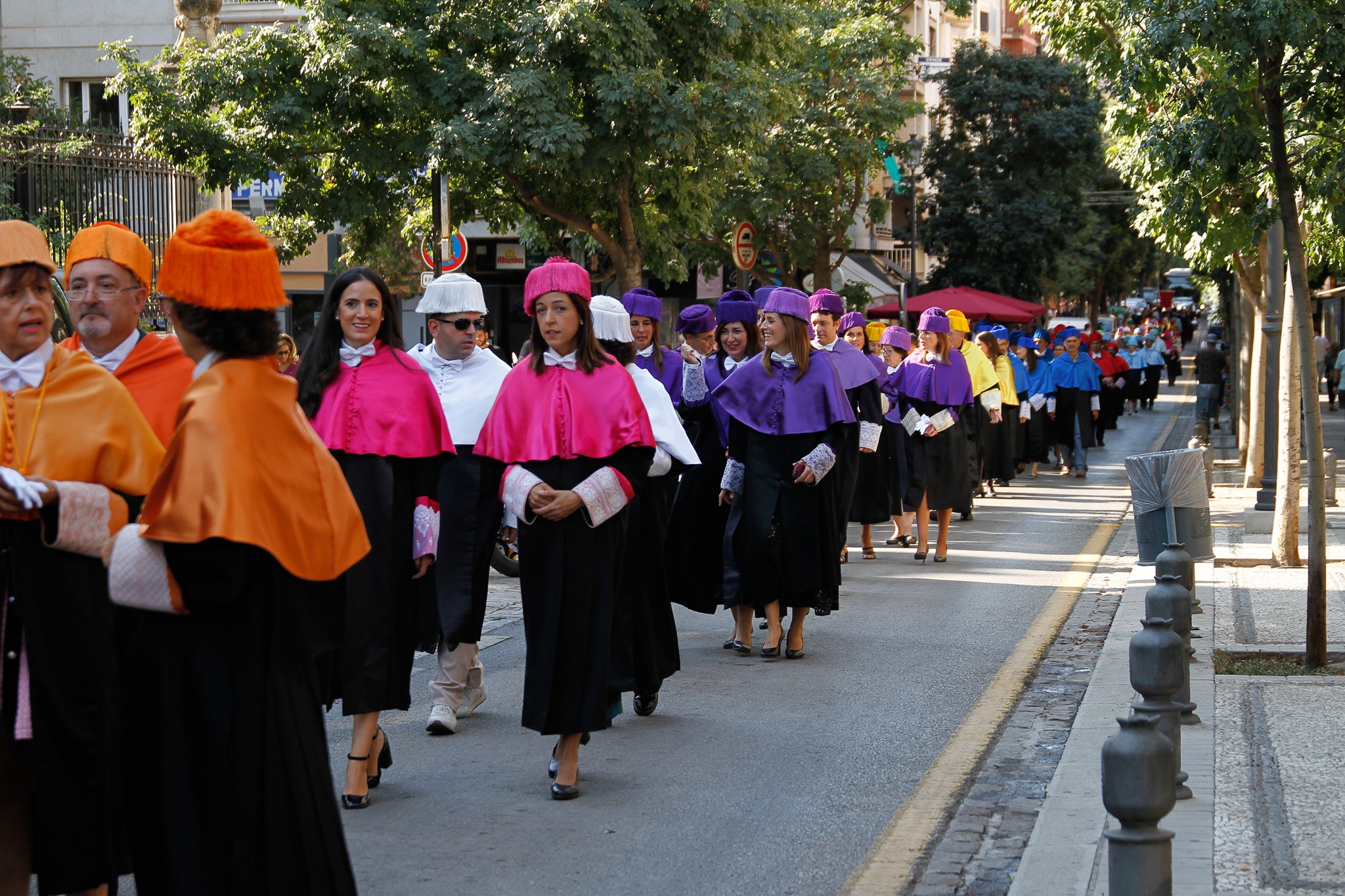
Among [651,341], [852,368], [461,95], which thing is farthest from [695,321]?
[461,95]

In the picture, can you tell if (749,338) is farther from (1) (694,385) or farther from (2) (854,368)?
(2) (854,368)

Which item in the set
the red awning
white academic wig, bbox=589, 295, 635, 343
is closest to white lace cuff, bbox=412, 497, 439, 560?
white academic wig, bbox=589, 295, 635, 343

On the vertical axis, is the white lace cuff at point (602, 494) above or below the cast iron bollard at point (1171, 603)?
above

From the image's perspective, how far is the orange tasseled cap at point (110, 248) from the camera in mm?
5062

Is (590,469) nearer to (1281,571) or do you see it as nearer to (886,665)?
(886,665)

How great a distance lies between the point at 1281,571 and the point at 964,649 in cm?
376

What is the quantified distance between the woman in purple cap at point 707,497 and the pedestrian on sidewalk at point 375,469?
129 inches

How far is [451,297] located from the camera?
746 centimetres

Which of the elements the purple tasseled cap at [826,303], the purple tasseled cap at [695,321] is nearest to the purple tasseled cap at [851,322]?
the purple tasseled cap at [826,303]

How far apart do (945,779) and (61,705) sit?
3737 millimetres

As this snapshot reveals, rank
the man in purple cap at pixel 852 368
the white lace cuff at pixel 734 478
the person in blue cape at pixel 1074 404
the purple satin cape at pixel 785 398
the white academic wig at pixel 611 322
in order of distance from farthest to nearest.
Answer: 1. the person in blue cape at pixel 1074 404
2. the man in purple cap at pixel 852 368
3. the white lace cuff at pixel 734 478
4. the purple satin cape at pixel 785 398
5. the white academic wig at pixel 611 322

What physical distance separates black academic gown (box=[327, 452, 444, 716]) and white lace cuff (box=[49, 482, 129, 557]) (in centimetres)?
181

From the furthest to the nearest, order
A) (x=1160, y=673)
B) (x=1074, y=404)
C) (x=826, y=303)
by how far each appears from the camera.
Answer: (x=1074, y=404) < (x=826, y=303) < (x=1160, y=673)

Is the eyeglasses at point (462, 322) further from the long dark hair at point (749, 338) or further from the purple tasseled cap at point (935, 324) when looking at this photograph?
the purple tasseled cap at point (935, 324)
